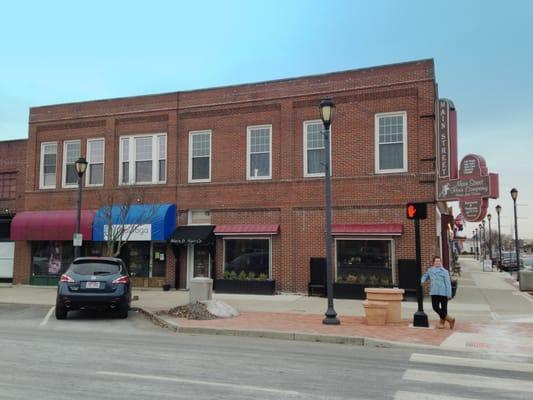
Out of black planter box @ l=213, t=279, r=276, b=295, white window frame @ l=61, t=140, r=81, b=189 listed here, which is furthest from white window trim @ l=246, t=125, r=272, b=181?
white window frame @ l=61, t=140, r=81, b=189

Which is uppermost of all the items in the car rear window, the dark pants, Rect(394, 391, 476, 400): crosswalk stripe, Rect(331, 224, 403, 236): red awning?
Rect(331, 224, 403, 236): red awning

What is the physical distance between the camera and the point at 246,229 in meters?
20.5

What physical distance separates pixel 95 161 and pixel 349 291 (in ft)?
42.2

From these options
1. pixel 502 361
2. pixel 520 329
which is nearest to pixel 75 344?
pixel 502 361

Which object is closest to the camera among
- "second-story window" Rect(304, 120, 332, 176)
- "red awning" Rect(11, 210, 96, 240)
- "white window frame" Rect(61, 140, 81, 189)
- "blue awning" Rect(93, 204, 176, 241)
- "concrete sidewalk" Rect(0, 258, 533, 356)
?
"concrete sidewalk" Rect(0, 258, 533, 356)

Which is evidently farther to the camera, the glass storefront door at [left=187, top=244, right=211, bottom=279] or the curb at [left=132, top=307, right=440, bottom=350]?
the glass storefront door at [left=187, top=244, right=211, bottom=279]

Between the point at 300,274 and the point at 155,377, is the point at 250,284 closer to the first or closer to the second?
the point at 300,274

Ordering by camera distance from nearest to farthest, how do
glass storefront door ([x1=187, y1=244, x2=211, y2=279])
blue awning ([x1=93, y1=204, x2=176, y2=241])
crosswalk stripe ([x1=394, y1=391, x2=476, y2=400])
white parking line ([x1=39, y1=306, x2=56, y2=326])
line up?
1. crosswalk stripe ([x1=394, y1=391, x2=476, y2=400])
2. white parking line ([x1=39, y1=306, x2=56, y2=326])
3. blue awning ([x1=93, y1=204, x2=176, y2=241])
4. glass storefront door ([x1=187, y1=244, x2=211, y2=279])

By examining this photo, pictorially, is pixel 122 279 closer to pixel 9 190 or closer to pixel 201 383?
pixel 201 383

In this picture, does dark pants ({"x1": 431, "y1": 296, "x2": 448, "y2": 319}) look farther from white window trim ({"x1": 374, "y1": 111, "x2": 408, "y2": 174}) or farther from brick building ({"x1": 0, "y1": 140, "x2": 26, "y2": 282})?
brick building ({"x1": 0, "y1": 140, "x2": 26, "y2": 282})

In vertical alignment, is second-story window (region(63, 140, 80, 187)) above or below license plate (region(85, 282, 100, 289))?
above

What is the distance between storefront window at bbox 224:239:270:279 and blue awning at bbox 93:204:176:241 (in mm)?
2489

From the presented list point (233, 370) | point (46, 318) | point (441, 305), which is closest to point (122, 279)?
point (46, 318)

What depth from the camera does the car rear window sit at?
1374 centimetres
